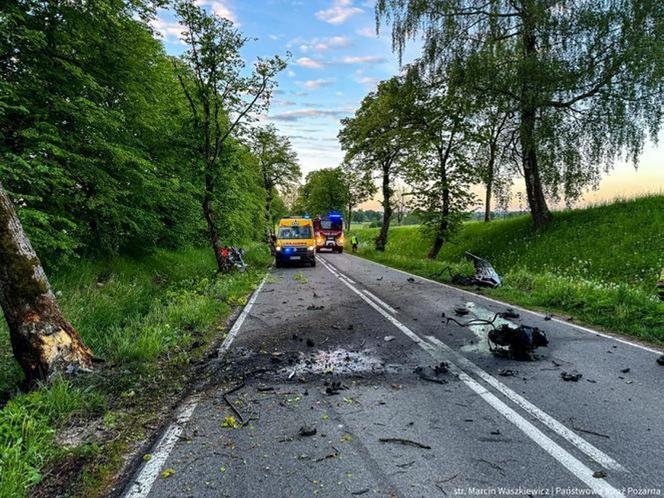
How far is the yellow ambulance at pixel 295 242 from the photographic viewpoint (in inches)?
776

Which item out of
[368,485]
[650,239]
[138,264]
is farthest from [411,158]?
[368,485]

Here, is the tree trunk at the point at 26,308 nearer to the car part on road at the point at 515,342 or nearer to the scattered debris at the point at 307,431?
the scattered debris at the point at 307,431

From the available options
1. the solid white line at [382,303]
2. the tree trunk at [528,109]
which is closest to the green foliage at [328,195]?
the tree trunk at [528,109]

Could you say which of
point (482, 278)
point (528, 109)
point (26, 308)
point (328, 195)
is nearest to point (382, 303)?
point (482, 278)

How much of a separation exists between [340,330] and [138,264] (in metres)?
9.12

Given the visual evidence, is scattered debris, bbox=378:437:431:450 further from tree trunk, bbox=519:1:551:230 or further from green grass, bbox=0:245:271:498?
tree trunk, bbox=519:1:551:230

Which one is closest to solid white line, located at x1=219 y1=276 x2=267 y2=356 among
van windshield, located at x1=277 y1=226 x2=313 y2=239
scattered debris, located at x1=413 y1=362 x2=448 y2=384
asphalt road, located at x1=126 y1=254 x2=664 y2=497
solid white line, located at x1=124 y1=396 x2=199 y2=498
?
asphalt road, located at x1=126 y1=254 x2=664 y2=497

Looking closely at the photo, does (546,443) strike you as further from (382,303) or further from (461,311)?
(382,303)

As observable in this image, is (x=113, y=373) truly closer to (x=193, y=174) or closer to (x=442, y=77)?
(x=193, y=174)

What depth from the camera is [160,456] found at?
3074 millimetres

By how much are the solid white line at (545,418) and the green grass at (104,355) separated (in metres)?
3.81

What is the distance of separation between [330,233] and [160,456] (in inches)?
1423

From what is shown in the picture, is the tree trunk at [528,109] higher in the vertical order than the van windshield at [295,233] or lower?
higher

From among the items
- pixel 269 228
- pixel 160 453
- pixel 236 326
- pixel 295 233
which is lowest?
pixel 236 326
